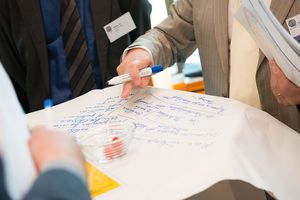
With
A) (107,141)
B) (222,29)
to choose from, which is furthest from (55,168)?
(222,29)

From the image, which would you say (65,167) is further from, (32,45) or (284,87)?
(32,45)

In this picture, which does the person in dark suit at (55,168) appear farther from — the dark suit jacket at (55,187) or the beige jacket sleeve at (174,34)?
the beige jacket sleeve at (174,34)

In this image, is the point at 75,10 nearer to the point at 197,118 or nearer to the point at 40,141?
the point at 197,118

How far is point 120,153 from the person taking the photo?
773mm

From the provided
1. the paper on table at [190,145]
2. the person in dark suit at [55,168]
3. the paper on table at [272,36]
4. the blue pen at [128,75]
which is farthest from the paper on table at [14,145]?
the blue pen at [128,75]

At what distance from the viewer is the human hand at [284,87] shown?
0.85 metres

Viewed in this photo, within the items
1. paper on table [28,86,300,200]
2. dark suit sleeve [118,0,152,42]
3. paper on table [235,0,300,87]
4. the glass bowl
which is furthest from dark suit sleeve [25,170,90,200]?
dark suit sleeve [118,0,152,42]

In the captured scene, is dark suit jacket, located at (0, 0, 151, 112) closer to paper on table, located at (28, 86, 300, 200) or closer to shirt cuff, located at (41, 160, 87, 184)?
paper on table, located at (28, 86, 300, 200)

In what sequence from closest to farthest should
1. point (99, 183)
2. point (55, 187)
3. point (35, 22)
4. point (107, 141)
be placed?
point (55, 187)
point (99, 183)
point (107, 141)
point (35, 22)

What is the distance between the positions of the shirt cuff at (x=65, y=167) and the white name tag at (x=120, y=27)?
1140 mm

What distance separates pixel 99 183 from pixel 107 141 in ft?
0.43

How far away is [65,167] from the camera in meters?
0.42

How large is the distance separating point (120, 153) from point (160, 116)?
0.18m

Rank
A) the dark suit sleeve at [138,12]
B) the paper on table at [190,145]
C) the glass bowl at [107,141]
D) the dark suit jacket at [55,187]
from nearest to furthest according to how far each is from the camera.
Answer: the dark suit jacket at [55,187]
the paper on table at [190,145]
the glass bowl at [107,141]
the dark suit sleeve at [138,12]
